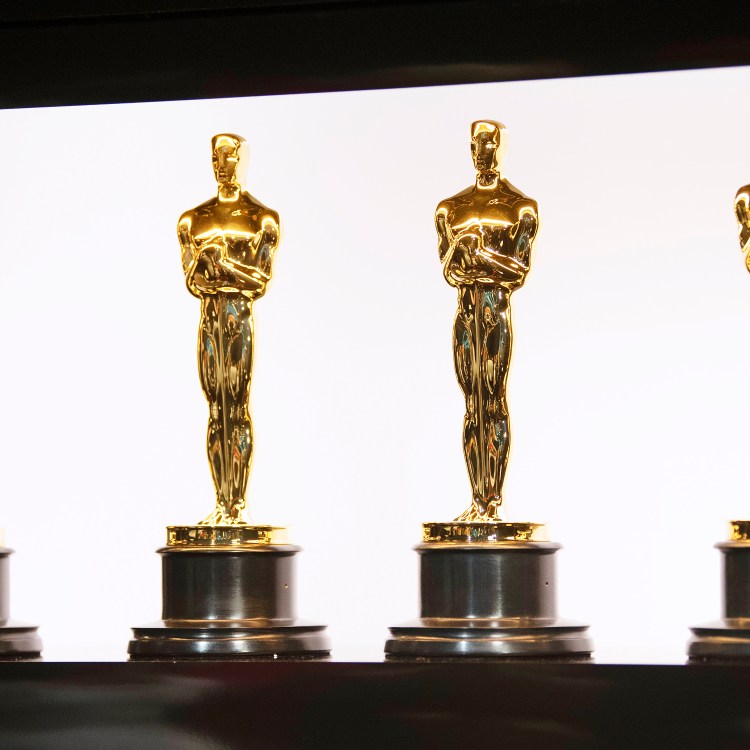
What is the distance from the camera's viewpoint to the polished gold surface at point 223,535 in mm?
1717

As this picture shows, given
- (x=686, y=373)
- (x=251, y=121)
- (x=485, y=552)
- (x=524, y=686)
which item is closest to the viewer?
(x=524, y=686)

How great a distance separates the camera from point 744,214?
166 centimetres

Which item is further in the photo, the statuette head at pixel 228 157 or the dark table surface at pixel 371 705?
the statuette head at pixel 228 157

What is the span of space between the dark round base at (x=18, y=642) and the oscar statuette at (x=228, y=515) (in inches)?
5.1

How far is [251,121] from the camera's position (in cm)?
213

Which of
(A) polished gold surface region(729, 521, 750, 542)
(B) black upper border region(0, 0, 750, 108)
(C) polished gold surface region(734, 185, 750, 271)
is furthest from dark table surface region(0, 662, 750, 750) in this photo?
(B) black upper border region(0, 0, 750, 108)

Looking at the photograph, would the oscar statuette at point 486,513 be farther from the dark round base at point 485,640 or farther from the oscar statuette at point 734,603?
the oscar statuette at point 734,603

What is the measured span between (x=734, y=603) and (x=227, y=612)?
50 cm

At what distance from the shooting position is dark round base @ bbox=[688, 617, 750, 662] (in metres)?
1.55

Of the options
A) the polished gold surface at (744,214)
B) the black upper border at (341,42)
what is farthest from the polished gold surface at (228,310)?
the polished gold surface at (744,214)

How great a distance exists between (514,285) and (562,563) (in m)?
0.45

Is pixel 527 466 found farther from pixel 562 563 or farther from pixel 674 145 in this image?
pixel 674 145

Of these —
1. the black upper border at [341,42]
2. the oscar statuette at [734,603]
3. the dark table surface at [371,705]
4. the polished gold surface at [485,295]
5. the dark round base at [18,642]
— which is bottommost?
the dark table surface at [371,705]

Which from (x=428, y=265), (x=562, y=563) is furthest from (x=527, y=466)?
(x=428, y=265)
